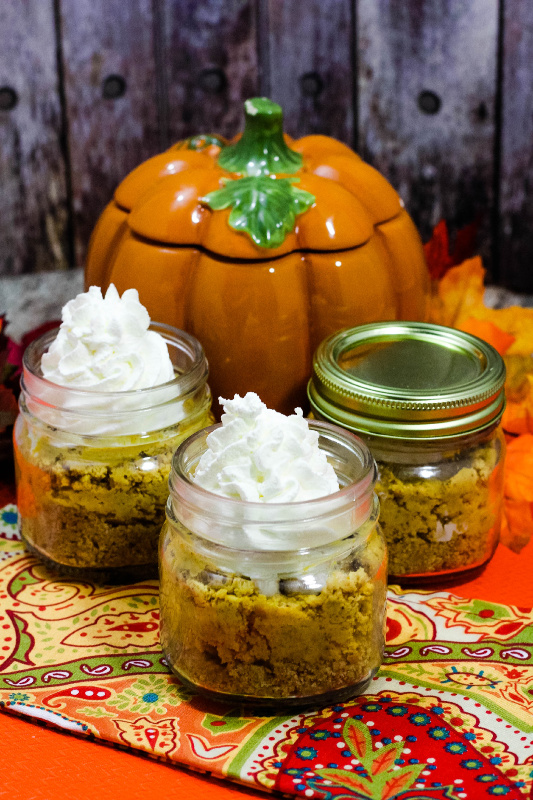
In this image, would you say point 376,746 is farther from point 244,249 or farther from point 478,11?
point 478,11

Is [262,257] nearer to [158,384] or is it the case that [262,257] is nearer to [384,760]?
[158,384]

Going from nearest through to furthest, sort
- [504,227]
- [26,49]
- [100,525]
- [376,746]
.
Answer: [376,746]
[100,525]
[26,49]
[504,227]

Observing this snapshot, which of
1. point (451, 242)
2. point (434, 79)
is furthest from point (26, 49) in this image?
point (451, 242)

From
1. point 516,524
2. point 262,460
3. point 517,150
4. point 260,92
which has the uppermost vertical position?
point 260,92

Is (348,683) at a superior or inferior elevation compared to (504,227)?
inferior

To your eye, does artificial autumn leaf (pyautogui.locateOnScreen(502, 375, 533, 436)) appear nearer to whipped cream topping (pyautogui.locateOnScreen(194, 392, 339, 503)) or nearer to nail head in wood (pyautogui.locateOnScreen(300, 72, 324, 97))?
whipped cream topping (pyautogui.locateOnScreen(194, 392, 339, 503))

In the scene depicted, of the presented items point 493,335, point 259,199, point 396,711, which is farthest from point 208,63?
point 396,711

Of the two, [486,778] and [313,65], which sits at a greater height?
[313,65]

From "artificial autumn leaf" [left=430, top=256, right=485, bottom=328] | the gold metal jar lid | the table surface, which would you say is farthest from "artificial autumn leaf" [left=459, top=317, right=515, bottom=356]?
the table surface
